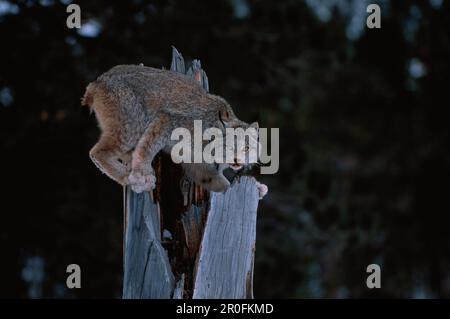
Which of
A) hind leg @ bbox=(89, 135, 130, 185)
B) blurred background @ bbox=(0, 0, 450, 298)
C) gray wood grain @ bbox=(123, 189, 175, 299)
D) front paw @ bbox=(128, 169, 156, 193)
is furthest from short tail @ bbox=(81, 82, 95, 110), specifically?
blurred background @ bbox=(0, 0, 450, 298)

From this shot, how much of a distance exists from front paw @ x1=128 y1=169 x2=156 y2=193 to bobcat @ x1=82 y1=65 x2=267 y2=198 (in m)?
0.24

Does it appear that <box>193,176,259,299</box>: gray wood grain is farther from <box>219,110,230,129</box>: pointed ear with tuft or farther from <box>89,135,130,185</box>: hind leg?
<box>89,135,130,185</box>: hind leg

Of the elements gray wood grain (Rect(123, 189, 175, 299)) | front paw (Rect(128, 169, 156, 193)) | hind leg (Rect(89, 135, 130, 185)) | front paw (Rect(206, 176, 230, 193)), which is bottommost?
gray wood grain (Rect(123, 189, 175, 299))

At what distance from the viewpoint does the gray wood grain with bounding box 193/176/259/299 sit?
4.60 meters

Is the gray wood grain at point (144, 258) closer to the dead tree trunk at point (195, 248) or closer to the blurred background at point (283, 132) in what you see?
the dead tree trunk at point (195, 248)

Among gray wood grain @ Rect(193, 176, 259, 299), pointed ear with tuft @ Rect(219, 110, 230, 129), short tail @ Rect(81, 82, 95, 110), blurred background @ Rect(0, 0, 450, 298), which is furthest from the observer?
blurred background @ Rect(0, 0, 450, 298)

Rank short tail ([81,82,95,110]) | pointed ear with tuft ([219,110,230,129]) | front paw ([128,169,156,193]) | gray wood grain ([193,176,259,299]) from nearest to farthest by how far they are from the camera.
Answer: gray wood grain ([193,176,259,299]) < front paw ([128,169,156,193]) < pointed ear with tuft ([219,110,230,129]) < short tail ([81,82,95,110])

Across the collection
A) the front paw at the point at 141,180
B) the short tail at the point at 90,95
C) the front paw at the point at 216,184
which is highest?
the short tail at the point at 90,95

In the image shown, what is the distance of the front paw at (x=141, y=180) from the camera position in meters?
4.98

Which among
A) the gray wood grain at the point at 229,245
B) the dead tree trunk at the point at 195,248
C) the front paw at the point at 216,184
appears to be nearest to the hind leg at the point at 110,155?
the dead tree trunk at the point at 195,248

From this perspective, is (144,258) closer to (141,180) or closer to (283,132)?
(141,180)

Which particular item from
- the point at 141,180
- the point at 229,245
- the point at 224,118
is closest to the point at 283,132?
the point at 224,118
